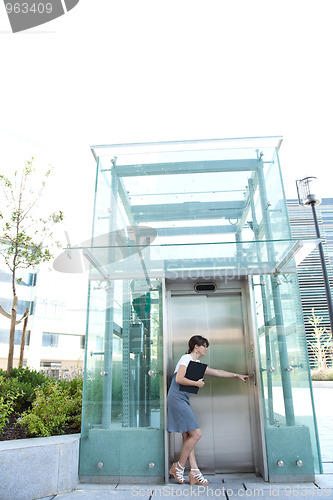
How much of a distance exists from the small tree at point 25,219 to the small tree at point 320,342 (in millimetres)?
→ 16863

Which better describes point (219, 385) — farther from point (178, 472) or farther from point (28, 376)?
point (28, 376)

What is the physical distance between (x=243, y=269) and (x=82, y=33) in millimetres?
5828

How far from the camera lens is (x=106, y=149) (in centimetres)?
564

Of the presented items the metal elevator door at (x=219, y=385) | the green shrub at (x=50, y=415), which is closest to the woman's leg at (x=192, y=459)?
the metal elevator door at (x=219, y=385)

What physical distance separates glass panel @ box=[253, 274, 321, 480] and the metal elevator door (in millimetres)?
502

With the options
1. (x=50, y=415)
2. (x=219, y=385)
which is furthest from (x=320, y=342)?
(x=50, y=415)

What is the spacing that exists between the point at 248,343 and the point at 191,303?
926mm

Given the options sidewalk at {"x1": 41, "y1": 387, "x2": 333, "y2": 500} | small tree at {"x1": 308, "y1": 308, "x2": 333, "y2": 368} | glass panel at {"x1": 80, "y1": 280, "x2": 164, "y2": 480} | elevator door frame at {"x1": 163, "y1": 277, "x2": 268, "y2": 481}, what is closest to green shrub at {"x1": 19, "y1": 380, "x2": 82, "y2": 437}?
glass panel at {"x1": 80, "y1": 280, "x2": 164, "y2": 480}

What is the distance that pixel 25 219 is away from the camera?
7.07 m

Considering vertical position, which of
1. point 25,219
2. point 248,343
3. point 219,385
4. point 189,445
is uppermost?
point 25,219

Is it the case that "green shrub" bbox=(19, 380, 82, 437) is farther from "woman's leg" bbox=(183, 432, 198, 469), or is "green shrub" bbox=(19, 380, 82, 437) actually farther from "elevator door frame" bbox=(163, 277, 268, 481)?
"woman's leg" bbox=(183, 432, 198, 469)

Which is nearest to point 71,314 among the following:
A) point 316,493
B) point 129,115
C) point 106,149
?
point 129,115

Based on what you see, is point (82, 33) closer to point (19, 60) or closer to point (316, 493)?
point (19, 60)

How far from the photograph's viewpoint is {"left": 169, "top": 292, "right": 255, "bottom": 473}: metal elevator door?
463 centimetres
